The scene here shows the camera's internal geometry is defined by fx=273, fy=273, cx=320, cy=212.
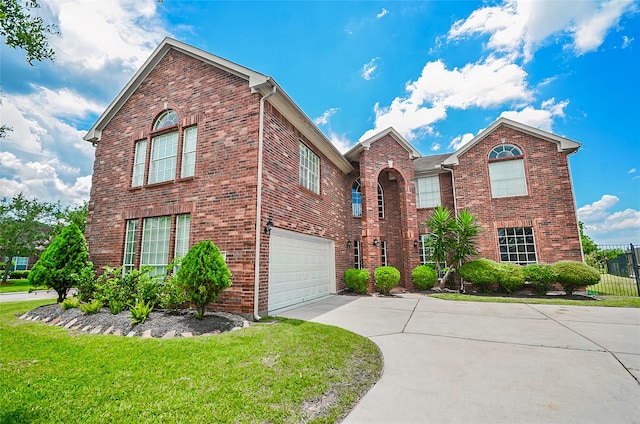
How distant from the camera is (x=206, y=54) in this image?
8.05m

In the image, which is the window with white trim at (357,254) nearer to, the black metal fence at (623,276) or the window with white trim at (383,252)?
the window with white trim at (383,252)

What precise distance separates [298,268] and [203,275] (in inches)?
149

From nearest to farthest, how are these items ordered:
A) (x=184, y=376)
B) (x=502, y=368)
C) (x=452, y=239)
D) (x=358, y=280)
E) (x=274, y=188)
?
(x=184, y=376) → (x=502, y=368) → (x=274, y=188) → (x=358, y=280) → (x=452, y=239)

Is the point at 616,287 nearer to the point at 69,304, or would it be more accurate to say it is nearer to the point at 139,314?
the point at 139,314

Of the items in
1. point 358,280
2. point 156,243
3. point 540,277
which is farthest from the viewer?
point 358,280

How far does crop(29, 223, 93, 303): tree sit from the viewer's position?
23.8 ft

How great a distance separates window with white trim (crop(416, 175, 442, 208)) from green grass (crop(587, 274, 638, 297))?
24.0 ft

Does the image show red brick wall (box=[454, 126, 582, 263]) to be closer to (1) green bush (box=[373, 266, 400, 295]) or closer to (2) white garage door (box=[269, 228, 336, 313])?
(1) green bush (box=[373, 266, 400, 295])

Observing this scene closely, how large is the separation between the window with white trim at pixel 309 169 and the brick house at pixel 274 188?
0.28ft

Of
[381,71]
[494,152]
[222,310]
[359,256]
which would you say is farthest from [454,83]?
[222,310]

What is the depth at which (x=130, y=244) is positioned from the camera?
28.4ft

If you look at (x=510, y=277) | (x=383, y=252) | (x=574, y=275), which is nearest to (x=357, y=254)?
(x=383, y=252)

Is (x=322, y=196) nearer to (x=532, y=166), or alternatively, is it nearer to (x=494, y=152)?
(x=494, y=152)

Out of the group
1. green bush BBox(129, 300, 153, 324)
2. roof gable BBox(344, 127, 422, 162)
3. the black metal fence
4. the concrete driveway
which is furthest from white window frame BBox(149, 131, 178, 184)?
the black metal fence
